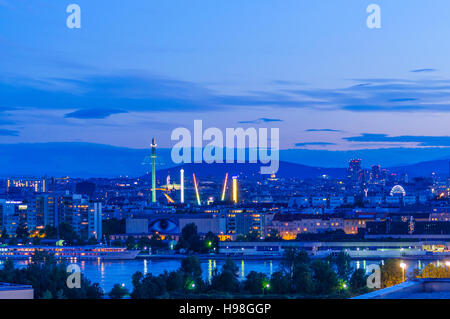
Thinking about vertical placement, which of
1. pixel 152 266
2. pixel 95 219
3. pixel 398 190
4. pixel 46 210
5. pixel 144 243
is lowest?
pixel 152 266

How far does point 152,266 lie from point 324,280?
594 centimetres

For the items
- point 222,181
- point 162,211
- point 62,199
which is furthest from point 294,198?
point 62,199

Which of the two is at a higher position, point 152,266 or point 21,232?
point 21,232

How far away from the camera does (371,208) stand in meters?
25.4

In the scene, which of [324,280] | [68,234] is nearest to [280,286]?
[324,280]

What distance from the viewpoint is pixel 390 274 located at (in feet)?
31.2

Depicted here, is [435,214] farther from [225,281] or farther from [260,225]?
[225,281]

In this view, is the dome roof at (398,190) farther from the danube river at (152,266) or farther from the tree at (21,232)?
the danube river at (152,266)

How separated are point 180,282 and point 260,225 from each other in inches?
510

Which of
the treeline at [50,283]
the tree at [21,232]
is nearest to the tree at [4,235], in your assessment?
the tree at [21,232]

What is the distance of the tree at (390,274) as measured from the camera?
9084 mm

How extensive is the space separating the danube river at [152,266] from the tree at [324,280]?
2.40 meters

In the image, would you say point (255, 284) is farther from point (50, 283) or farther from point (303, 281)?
point (50, 283)

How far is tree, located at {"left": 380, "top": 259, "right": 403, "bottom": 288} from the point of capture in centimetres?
908
